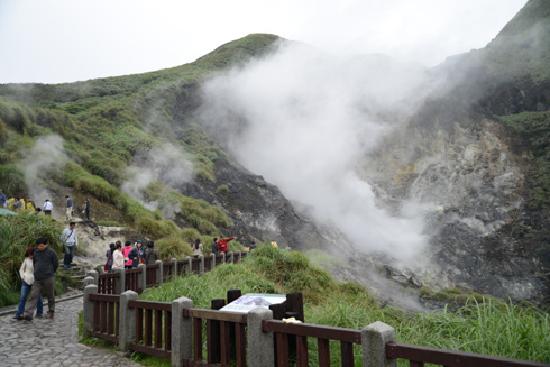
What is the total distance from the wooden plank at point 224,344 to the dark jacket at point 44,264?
18.1 ft

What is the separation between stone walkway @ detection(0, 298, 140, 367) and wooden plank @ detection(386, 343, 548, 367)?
14.8ft

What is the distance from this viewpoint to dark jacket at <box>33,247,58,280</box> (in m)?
8.89

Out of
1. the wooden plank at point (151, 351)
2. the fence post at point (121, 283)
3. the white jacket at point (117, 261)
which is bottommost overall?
the wooden plank at point (151, 351)

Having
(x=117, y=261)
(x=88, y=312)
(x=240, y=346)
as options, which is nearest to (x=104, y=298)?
(x=88, y=312)

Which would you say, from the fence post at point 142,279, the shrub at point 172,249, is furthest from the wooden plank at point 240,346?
the shrub at point 172,249

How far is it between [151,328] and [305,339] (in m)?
3.24

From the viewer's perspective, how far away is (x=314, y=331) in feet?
14.0

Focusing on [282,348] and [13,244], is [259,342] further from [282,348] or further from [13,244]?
[13,244]

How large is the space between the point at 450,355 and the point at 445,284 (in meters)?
38.1

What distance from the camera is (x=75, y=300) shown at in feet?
41.3

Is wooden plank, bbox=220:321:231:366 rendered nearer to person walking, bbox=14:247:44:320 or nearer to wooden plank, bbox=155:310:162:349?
wooden plank, bbox=155:310:162:349

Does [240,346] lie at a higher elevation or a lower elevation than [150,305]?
lower

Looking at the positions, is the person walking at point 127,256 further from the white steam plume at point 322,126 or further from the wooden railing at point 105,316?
the white steam plume at point 322,126

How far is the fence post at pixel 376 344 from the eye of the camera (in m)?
3.66
